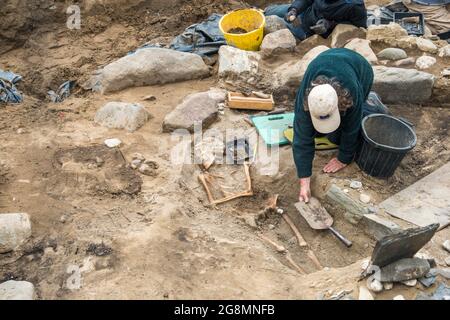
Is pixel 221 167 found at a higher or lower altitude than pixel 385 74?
lower

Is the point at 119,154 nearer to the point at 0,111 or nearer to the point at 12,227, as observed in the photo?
the point at 12,227

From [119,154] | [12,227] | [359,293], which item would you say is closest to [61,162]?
[119,154]

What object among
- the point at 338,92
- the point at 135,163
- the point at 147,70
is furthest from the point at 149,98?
the point at 338,92

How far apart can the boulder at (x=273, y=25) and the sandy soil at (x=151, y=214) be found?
1147 mm

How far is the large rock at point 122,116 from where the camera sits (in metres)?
5.31

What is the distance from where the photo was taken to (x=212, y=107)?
216 inches

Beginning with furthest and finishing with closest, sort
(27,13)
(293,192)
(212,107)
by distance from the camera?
(27,13), (212,107), (293,192)

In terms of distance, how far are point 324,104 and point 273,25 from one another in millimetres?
3263

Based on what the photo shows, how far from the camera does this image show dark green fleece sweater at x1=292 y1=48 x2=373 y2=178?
4.02 m

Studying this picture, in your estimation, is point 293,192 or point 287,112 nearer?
point 293,192

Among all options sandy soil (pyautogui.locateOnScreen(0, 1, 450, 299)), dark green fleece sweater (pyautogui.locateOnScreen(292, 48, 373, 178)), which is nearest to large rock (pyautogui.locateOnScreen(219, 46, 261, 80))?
sandy soil (pyautogui.locateOnScreen(0, 1, 450, 299))

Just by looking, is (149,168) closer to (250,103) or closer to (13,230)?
(13,230)

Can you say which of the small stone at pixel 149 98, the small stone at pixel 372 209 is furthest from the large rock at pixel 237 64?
the small stone at pixel 372 209

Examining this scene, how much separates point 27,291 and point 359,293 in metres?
2.20
